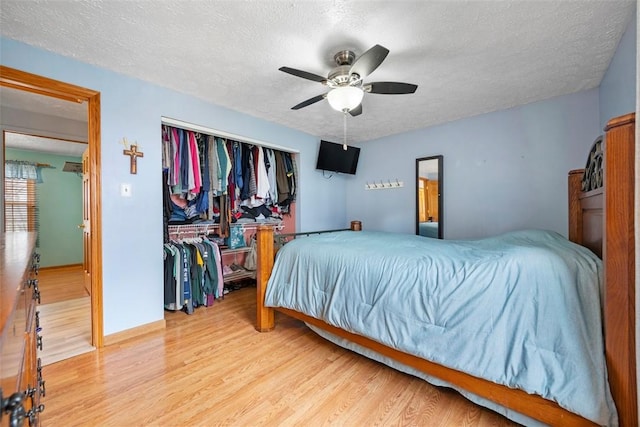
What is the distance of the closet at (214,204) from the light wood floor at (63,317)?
2.34 ft

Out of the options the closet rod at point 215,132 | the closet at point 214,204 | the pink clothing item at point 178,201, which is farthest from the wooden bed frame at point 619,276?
the pink clothing item at point 178,201

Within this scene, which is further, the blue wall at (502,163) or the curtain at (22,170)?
the curtain at (22,170)

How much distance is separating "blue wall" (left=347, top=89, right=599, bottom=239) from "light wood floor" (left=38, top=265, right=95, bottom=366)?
366 centimetres

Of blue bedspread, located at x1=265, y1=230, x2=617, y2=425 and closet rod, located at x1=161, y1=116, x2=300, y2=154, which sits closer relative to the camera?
blue bedspread, located at x1=265, y1=230, x2=617, y2=425

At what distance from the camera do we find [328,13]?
56.4 inches

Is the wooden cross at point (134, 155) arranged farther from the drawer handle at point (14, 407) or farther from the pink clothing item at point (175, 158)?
the drawer handle at point (14, 407)

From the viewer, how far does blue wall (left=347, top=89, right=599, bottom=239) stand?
247cm

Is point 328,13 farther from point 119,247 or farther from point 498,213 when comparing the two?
point 498,213

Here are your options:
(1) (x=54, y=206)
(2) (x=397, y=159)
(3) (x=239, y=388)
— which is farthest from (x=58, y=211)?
(2) (x=397, y=159)

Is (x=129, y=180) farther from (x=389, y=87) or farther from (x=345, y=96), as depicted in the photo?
(x=389, y=87)

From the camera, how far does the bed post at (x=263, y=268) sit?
2.27 m

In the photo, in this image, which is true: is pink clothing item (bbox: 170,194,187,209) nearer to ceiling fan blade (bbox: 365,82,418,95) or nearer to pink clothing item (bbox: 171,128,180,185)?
pink clothing item (bbox: 171,128,180,185)

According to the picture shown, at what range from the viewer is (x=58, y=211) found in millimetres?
4766

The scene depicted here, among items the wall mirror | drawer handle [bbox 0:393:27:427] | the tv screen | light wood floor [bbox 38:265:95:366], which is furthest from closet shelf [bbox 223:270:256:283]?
drawer handle [bbox 0:393:27:427]
